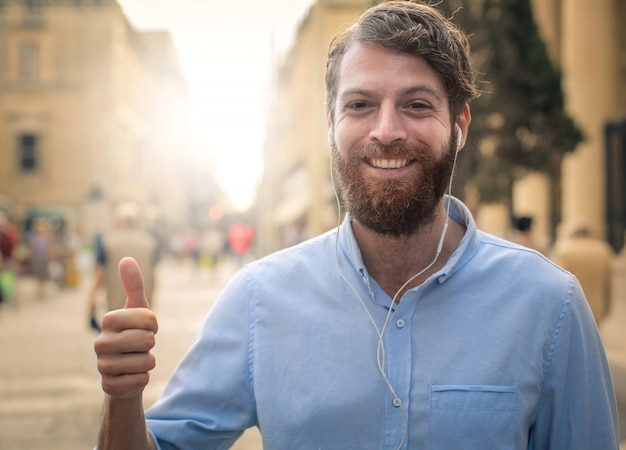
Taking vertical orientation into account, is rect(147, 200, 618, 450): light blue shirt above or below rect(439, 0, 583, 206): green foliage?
below

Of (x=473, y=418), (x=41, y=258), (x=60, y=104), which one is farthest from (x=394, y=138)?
(x=60, y=104)

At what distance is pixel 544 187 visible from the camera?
2475 centimetres

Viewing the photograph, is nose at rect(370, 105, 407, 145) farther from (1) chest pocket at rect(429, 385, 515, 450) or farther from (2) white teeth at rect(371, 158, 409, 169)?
(1) chest pocket at rect(429, 385, 515, 450)

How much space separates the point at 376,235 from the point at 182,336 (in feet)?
32.9

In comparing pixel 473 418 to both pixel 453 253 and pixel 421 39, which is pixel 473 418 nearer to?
pixel 453 253

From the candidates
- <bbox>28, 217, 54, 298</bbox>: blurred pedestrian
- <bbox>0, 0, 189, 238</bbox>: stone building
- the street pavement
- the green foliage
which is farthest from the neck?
<bbox>0, 0, 189, 238</bbox>: stone building

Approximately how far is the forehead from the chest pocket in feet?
2.54

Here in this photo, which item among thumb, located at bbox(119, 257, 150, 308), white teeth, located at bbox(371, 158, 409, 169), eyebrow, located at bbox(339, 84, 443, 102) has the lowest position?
thumb, located at bbox(119, 257, 150, 308)

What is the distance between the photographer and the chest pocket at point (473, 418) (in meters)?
1.81

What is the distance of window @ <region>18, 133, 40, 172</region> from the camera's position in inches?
1531

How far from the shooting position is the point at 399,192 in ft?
6.62

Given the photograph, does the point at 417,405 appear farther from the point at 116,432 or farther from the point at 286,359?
the point at 116,432

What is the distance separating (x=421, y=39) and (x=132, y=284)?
3.15ft

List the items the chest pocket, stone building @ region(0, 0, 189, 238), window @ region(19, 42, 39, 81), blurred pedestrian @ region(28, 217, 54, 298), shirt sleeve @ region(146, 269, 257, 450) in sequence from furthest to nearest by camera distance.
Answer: window @ region(19, 42, 39, 81)
stone building @ region(0, 0, 189, 238)
blurred pedestrian @ region(28, 217, 54, 298)
shirt sleeve @ region(146, 269, 257, 450)
the chest pocket
